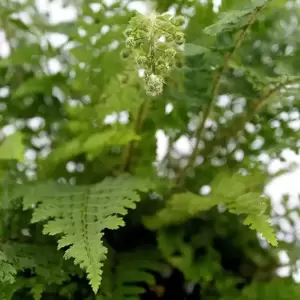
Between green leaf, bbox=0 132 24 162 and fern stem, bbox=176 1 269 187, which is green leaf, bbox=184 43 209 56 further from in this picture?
green leaf, bbox=0 132 24 162

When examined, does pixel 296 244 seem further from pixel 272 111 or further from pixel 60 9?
pixel 60 9

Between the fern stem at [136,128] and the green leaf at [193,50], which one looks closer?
the green leaf at [193,50]

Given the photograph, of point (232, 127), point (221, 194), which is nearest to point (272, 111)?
point (232, 127)

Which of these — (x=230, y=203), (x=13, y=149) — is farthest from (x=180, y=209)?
(x=13, y=149)

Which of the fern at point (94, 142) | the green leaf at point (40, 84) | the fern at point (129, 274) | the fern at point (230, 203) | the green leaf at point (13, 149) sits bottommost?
the fern at point (129, 274)

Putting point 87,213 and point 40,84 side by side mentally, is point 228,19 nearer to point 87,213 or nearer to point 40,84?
point 87,213

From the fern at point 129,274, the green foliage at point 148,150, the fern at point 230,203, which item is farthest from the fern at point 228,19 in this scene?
the fern at point 129,274

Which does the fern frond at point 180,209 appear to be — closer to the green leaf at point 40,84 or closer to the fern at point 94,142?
the fern at point 94,142
